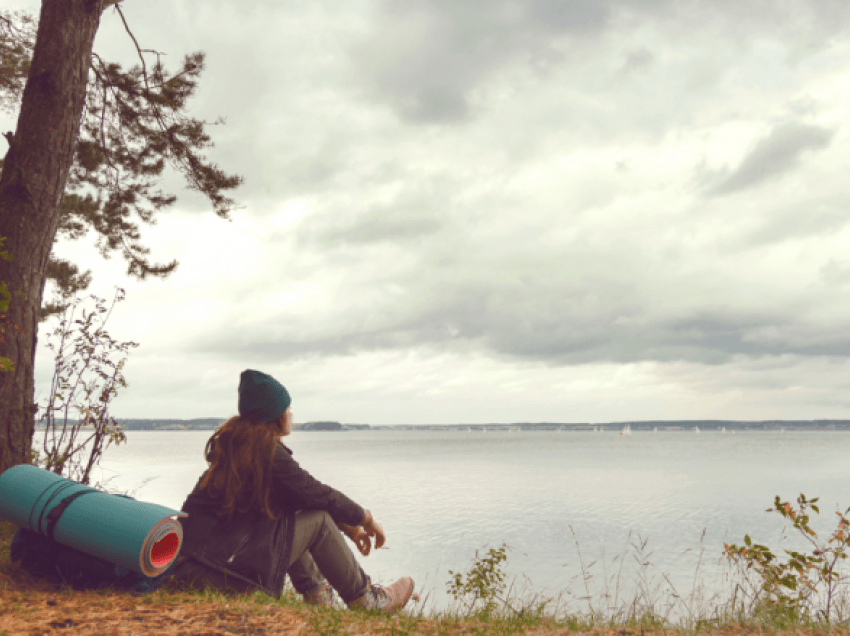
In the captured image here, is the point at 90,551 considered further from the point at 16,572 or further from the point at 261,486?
the point at 261,486

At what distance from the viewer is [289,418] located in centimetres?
372

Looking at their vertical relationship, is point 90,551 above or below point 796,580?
above

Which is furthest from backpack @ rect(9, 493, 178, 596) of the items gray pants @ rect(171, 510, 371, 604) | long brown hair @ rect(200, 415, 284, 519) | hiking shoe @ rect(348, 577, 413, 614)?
hiking shoe @ rect(348, 577, 413, 614)

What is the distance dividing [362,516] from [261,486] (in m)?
0.75

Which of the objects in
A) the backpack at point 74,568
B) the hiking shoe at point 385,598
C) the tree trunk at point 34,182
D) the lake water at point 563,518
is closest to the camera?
the backpack at point 74,568

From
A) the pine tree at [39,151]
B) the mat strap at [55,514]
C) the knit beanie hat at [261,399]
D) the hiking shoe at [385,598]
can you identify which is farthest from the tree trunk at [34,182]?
the hiking shoe at [385,598]

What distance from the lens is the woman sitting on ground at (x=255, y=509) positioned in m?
3.41

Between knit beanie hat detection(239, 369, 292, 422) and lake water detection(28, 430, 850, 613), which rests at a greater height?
knit beanie hat detection(239, 369, 292, 422)

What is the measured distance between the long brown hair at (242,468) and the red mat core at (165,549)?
0.27m

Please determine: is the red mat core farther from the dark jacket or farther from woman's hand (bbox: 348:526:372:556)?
woman's hand (bbox: 348:526:372:556)

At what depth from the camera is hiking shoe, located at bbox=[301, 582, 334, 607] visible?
12.4ft

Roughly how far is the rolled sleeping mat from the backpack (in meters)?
0.18

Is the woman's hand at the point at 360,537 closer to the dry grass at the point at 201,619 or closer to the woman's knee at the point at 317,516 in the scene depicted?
the woman's knee at the point at 317,516

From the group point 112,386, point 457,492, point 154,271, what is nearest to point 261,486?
point 112,386
